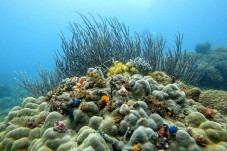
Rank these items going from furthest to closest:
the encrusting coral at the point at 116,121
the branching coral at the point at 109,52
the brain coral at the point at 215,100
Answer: the branching coral at the point at 109,52
the brain coral at the point at 215,100
the encrusting coral at the point at 116,121

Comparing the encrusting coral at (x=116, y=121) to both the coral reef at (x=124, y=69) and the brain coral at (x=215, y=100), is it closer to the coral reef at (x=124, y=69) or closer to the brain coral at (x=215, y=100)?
the coral reef at (x=124, y=69)

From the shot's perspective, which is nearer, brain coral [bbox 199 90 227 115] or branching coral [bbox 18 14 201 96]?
brain coral [bbox 199 90 227 115]

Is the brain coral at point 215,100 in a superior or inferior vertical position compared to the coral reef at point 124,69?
inferior

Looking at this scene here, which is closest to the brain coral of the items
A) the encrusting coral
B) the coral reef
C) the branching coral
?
the branching coral

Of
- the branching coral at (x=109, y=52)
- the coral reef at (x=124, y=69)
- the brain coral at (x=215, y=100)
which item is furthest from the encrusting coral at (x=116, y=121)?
the branching coral at (x=109, y=52)

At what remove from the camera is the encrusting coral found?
14.4ft

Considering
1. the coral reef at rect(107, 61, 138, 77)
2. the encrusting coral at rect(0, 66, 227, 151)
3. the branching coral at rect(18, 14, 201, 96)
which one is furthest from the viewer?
the branching coral at rect(18, 14, 201, 96)

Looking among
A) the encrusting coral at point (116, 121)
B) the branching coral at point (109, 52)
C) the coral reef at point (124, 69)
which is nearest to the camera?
the encrusting coral at point (116, 121)

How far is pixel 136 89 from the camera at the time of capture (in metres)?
5.49

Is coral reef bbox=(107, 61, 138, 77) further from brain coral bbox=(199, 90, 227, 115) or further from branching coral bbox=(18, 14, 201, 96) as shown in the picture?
brain coral bbox=(199, 90, 227, 115)

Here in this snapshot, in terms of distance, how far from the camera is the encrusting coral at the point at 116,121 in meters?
4.38

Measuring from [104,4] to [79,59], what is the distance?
197m

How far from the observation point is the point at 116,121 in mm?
4730

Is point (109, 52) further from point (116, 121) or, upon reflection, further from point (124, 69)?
point (116, 121)
